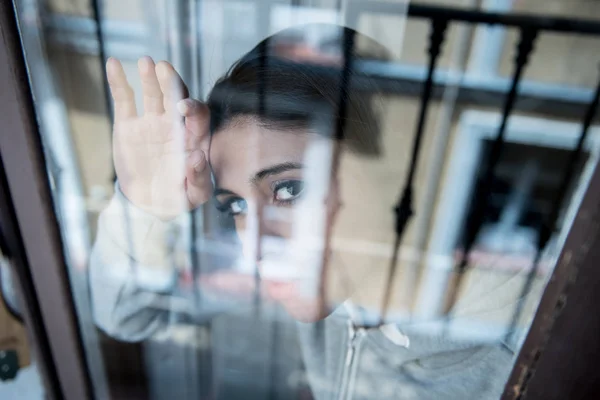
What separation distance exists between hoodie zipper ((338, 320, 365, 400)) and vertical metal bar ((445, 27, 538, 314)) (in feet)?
0.60

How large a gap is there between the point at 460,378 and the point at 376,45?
573 millimetres

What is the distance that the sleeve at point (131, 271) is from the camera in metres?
0.76

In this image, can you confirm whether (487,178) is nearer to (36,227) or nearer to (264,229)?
(264,229)

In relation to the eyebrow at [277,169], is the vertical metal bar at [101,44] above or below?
above

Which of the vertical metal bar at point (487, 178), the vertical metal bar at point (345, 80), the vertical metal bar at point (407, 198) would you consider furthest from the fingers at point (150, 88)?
the vertical metal bar at point (487, 178)

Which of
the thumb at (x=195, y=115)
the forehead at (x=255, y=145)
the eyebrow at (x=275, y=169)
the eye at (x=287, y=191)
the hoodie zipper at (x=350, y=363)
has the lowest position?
the hoodie zipper at (x=350, y=363)

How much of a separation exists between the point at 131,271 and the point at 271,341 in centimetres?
40

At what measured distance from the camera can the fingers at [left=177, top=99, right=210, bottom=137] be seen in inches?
24.0

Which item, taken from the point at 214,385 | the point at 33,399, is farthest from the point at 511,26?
the point at 33,399

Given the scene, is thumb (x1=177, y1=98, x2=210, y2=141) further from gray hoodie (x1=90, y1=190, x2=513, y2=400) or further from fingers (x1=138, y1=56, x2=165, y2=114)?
gray hoodie (x1=90, y1=190, x2=513, y2=400)

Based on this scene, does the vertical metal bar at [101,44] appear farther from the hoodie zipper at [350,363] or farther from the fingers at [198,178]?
the hoodie zipper at [350,363]

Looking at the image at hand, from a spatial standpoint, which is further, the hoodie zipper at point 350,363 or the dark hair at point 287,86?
the hoodie zipper at point 350,363

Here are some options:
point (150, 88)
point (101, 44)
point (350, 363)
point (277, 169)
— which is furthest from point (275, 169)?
point (350, 363)

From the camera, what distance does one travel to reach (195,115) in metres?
0.62
